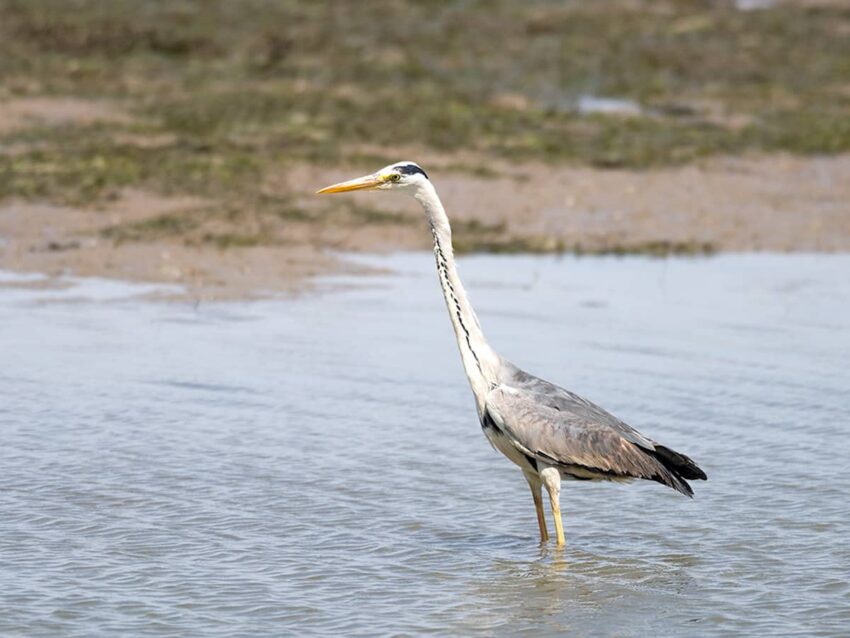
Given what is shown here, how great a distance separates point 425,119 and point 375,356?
403 inches

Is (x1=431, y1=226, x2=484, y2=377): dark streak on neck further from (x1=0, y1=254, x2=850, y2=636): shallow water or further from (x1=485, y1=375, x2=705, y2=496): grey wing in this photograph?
(x1=0, y1=254, x2=850, y2=636): shallow water

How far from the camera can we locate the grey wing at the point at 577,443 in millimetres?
7559

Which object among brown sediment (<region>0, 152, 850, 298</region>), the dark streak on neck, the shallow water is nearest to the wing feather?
the dark streak on neck

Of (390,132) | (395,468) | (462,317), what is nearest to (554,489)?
(462,317)

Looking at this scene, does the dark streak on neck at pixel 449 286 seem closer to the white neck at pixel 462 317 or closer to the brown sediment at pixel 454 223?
the white neck at pixel 462 317

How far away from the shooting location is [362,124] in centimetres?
2064

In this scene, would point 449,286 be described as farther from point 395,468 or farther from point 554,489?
point 395,468

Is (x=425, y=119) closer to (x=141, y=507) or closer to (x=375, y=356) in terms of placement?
(x=375, y=356)

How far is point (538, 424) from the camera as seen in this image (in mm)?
7555

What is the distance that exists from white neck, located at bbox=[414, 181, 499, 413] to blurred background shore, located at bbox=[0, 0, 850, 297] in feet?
18.5

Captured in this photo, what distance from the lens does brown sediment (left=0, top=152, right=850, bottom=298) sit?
1418 cm

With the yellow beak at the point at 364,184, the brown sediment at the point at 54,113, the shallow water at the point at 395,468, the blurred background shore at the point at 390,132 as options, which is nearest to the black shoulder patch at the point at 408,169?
the yellow beak at the point at 364,184

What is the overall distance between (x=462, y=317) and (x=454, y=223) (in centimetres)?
855

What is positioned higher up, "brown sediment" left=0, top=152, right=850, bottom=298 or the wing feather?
"brown sediment" left=0, top=152, right=850, bottom=298
